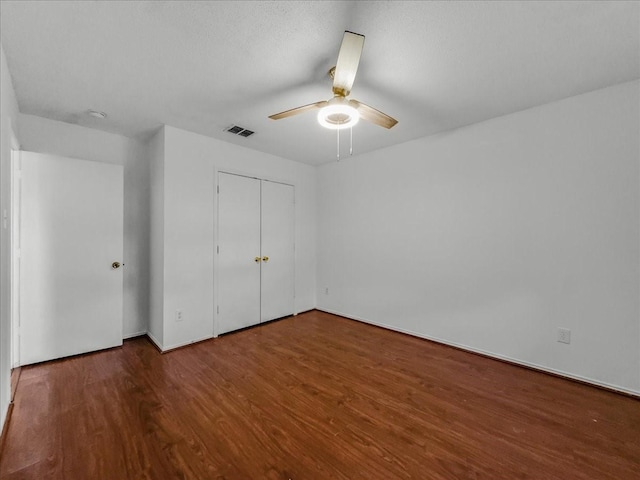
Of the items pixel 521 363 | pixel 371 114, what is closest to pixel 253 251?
pixel 371 114

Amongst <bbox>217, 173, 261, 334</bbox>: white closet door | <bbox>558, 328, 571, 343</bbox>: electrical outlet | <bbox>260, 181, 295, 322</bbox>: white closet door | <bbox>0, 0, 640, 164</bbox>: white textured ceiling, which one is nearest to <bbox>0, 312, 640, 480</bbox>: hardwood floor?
<bbox>558, 328, 571, 343</bbox>: electrical outlet

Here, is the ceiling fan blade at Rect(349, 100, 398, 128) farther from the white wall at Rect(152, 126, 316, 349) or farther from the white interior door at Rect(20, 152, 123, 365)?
the white interior door at Rect(20, 152, 123, 365)

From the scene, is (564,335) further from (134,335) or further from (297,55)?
(134,335)

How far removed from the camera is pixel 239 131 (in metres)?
3.21

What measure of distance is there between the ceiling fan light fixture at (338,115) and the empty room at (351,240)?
0.03 m

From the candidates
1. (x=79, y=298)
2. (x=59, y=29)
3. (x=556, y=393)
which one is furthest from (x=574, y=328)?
(x=79, y=298)

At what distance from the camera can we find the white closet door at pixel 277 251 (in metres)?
4.04

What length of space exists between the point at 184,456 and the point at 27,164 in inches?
122

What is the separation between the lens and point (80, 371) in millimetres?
2561

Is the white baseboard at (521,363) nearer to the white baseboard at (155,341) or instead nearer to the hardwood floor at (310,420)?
the hardwood floor at (310,420)

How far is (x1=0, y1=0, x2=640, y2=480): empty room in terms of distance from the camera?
158 centimetres

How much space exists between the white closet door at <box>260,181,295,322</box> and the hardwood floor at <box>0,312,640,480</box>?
1.27 meters

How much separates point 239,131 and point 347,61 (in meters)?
1.96

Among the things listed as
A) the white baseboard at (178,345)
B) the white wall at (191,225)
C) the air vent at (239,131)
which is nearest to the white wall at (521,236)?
the air vent at (239,131)
